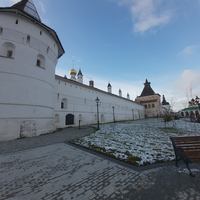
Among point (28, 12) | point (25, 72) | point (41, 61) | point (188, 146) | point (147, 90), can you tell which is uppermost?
point (147, 90)

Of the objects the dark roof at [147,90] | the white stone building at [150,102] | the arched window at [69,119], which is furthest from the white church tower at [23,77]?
the dark roof at [147,90]

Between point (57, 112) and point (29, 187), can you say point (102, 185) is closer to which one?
point (29, 187)

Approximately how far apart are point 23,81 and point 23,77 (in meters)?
0.37

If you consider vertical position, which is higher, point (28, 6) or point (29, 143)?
point (28, 6)

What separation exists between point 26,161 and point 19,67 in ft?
28.8

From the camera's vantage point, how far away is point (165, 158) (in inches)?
150

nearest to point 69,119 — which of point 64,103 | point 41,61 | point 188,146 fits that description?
point 64,103

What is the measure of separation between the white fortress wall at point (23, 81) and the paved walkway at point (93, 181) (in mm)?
6174

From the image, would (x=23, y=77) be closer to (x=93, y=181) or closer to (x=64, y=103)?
(x=64, y=103)

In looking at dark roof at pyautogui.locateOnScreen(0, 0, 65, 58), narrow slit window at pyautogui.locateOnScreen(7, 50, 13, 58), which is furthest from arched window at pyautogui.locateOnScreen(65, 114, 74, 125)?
narrow slit window at pyautogui.locateOnScreen(7, 50, 13, 58)

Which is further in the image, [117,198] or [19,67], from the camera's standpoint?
[19,67]

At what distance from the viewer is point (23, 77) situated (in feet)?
31.7

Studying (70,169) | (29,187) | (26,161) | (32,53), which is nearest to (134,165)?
(70,169)

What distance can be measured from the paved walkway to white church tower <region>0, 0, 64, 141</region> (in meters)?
6.21
